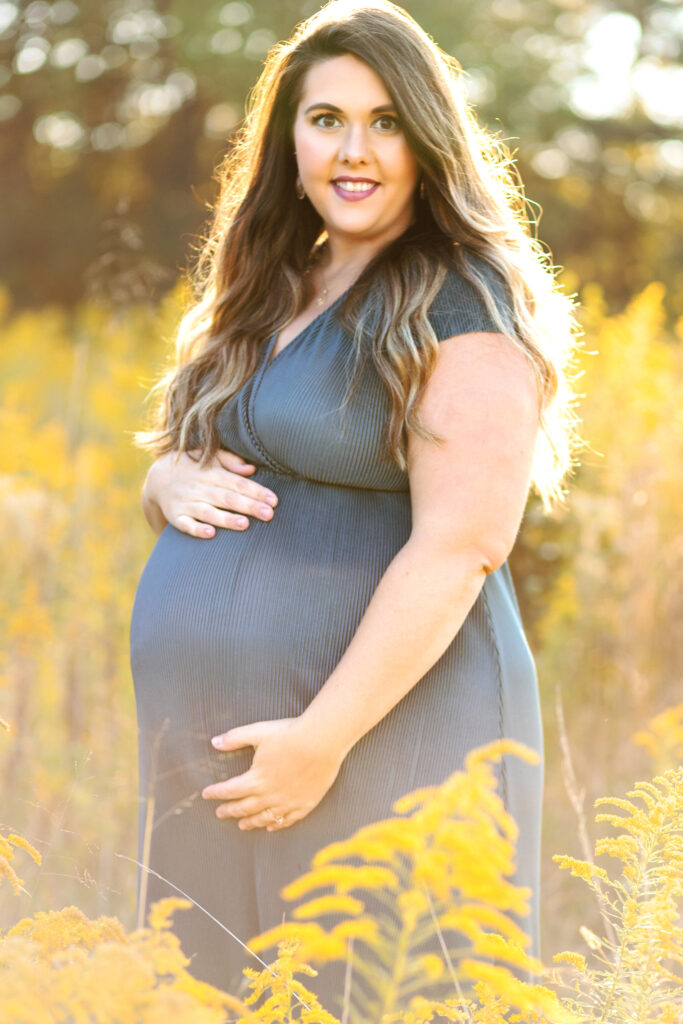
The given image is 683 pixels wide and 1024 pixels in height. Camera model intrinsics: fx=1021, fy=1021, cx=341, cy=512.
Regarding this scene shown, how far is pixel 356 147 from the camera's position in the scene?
1.69 m

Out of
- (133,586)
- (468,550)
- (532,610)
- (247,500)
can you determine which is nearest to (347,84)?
(247,500)

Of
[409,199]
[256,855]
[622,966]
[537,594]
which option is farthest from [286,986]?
[537,594]

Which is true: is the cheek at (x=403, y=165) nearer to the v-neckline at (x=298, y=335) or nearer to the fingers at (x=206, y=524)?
the v-neckline at (x=298, y=335)

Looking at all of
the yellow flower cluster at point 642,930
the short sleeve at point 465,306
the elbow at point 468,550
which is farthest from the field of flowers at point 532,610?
the yellow flower cluster at point 642,930

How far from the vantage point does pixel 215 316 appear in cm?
201

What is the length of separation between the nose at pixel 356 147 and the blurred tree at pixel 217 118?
7.62 metres

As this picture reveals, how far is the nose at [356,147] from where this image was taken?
5.56 feet

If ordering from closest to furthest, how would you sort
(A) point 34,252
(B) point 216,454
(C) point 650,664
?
(B) point 216,454, (C) point 650,664, (A) point 34,252

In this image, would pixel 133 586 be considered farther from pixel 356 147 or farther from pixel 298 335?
pixel 356 147

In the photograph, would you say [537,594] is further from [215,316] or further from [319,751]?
[319,751]

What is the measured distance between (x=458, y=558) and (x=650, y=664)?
2269 mm

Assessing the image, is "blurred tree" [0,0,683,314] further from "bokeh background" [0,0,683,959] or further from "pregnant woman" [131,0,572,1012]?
"pregnant woman" [131,0,572,1012]

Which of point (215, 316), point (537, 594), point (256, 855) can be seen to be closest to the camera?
point (256, 855)

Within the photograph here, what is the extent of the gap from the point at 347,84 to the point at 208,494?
731 millimetres
